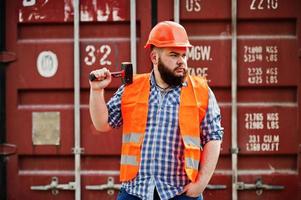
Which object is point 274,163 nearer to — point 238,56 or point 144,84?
point 238,56

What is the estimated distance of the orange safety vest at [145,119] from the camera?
3.61 metres

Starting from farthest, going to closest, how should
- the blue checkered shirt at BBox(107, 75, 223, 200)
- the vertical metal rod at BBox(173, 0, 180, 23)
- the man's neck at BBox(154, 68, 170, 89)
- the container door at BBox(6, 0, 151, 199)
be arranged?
the container door at BBox(6, 0, 151, 199) → the vertical metal rod at BBox(173, 0, 180, 23) → the man's neck at BBox(154, 68, 170, 89) → the blue checkered shirt at BBox(107, 75, 223, 200)

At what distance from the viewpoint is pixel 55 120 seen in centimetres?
554

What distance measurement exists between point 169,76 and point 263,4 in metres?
2.08

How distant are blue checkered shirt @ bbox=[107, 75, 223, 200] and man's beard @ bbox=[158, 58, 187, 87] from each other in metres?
0.09

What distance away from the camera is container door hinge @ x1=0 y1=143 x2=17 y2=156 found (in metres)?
5.54

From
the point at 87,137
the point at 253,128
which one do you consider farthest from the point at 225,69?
the point at 87,137

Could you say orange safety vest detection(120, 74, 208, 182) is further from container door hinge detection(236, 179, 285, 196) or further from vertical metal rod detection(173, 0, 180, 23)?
container door hinge detection(236, 179, 285, 196)

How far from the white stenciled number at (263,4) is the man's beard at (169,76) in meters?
1.97

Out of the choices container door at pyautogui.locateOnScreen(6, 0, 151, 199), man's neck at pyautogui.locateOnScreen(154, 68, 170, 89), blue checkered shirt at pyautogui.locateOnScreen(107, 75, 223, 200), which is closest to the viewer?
blue checkered shirt at pyautogui.locateOnScreen(107, 75, 223, 200)

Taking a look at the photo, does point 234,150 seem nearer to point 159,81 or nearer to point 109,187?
point 109,187

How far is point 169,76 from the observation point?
3.64 metres

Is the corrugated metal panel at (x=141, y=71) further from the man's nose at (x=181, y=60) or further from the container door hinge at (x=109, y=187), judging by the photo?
the man's nose at (x=181, y=60)

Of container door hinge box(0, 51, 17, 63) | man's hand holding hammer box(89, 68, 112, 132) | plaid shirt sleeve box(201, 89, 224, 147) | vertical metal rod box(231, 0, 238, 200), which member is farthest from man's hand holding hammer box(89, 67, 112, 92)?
container door hinge box(0, 51, 17, 63)
